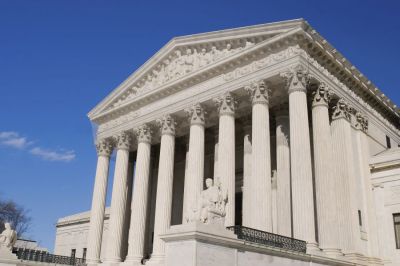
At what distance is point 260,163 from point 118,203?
45.8 feet

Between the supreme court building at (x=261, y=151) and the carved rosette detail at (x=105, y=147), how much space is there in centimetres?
9

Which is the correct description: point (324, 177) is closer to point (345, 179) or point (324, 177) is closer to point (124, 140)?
point (345, 179)

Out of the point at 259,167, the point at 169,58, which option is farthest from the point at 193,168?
the point at 169,58

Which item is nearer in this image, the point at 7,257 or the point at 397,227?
the point at 397,227

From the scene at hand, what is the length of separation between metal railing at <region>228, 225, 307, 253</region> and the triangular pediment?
11882mm

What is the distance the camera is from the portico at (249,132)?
2439cm

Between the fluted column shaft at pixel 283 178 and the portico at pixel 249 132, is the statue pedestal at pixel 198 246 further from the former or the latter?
the fluted column shaft at pixel 283 178

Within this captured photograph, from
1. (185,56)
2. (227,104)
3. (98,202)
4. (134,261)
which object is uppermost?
(185,56)

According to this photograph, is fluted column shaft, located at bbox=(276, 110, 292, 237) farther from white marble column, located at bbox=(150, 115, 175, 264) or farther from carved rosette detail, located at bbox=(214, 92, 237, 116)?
white marble column, located at bbox=(150, 115, 175, 264)

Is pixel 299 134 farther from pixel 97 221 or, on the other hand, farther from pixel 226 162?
pixel 97 221

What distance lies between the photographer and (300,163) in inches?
932

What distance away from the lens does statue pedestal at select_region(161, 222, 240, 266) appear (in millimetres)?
16344

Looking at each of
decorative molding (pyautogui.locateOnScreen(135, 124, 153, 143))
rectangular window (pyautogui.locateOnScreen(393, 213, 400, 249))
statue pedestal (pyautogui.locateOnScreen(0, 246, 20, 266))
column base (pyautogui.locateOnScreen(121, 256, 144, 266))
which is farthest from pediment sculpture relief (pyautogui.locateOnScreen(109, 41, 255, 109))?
statue pedestal (pyautogui.locateOnScreen(0, 246, 20, 266))

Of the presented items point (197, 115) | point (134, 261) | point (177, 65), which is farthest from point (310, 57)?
point (134, 261)
